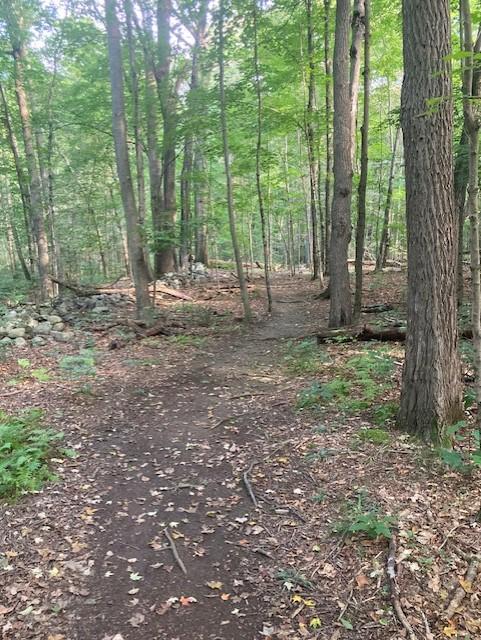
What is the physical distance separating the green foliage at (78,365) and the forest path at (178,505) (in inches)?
25.5

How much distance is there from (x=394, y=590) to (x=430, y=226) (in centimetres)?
321

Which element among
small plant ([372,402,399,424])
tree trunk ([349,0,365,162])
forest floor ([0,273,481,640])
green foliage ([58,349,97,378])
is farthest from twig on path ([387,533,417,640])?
tree trunk ([349,0,365,162])

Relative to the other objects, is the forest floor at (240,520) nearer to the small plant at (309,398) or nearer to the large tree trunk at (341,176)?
the small plant at (309,398)

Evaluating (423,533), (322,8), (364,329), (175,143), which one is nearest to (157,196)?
(175,143)

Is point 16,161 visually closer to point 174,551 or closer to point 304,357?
point 304,357

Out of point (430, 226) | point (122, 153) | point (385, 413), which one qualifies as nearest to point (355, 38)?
point (122, 153)

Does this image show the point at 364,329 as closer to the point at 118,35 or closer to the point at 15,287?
the point at 118,35

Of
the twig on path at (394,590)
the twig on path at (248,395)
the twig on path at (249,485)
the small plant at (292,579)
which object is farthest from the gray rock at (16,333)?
the twig on path at (394,590)

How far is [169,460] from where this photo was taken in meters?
5.21

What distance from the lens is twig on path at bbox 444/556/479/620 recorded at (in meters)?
2.90

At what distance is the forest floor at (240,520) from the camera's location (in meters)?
3.03

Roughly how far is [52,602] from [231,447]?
2.56 m

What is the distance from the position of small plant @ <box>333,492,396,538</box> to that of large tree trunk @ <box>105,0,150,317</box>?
26.6 feet

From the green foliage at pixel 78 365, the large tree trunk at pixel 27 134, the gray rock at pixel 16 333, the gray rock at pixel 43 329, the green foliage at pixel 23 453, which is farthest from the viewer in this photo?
the large tree trunk at pixel 27 134
